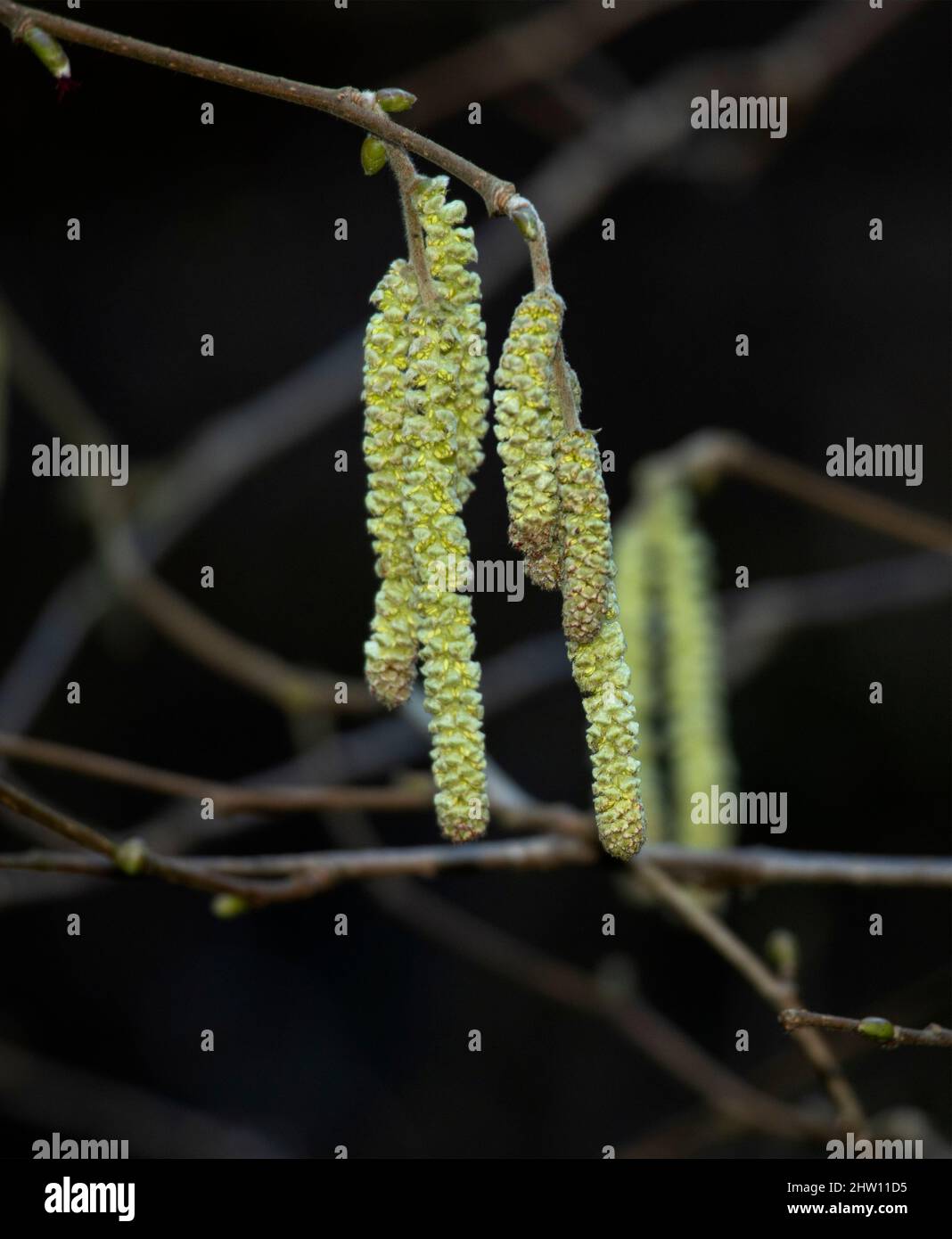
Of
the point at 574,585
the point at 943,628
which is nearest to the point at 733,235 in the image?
the point at 943,628

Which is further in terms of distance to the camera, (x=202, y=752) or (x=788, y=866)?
(x=202, y=752)

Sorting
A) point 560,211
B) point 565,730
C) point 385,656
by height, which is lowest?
point 385,656

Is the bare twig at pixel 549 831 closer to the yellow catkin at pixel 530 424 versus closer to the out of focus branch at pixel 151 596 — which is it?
the out of focus branch at pixel 151 596

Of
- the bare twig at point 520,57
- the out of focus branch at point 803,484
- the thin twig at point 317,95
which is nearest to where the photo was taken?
the thin twig at point 317,95

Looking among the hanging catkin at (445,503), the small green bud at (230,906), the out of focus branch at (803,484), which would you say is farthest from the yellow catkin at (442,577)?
the out of focus branch at (803,484)

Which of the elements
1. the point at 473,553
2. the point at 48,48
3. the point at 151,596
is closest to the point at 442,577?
the point at 48,48

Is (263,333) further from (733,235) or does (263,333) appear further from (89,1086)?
(89,1086)

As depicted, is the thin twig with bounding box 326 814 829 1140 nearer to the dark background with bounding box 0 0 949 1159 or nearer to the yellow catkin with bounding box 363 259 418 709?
the dark background with bounding box 0 0 949 1159
